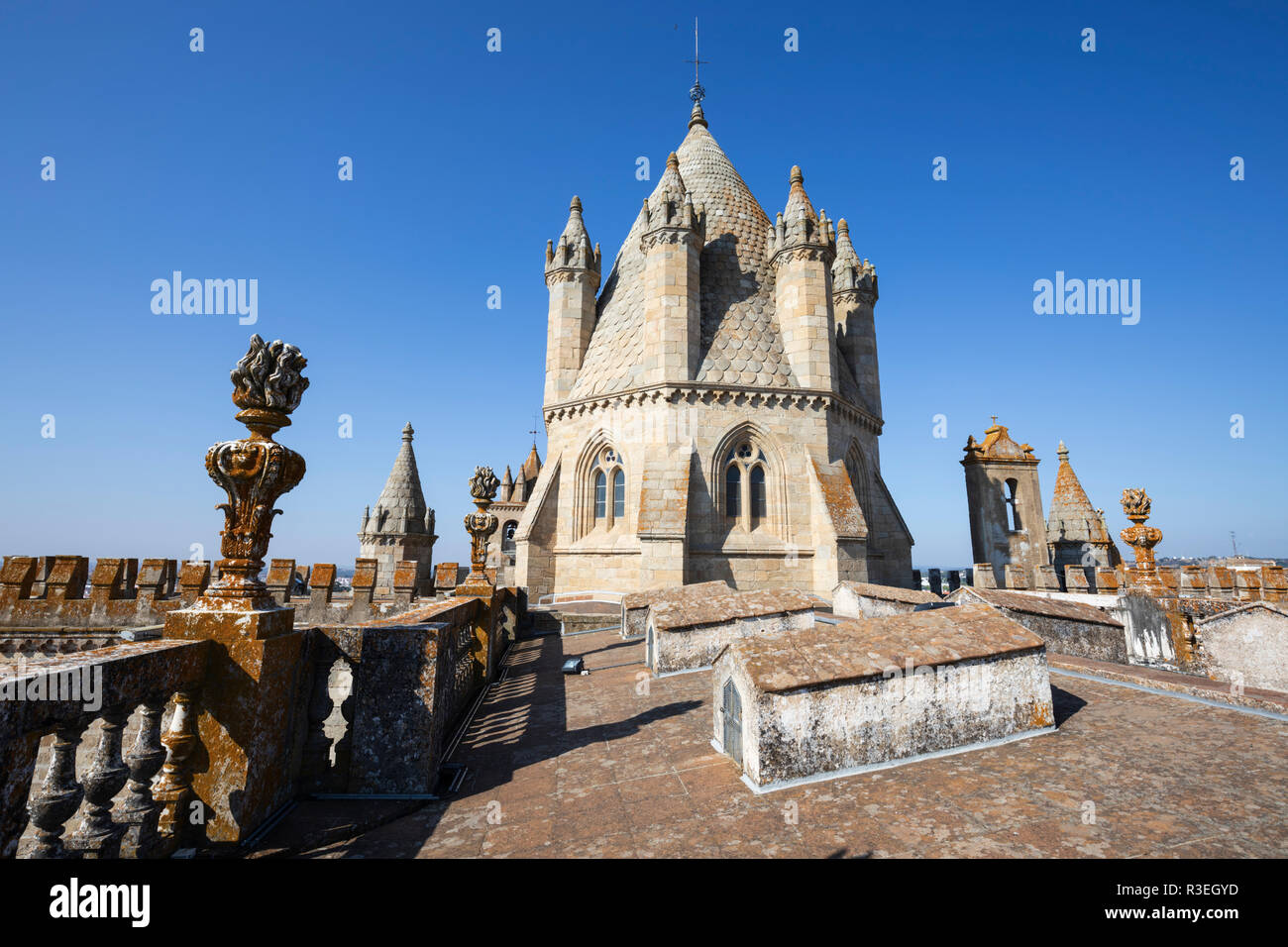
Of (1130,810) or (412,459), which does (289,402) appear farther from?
(412,459)

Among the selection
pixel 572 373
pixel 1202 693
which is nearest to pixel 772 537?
pixel 572 373

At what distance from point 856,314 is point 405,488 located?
67.0ft

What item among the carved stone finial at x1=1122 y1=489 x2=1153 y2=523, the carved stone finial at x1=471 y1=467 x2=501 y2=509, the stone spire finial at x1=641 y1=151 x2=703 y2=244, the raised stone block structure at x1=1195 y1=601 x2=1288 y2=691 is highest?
the stone spire finial at x1=641 y1=151 x2=703 y2=244

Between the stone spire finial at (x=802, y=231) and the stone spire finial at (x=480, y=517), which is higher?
the stone spire finial at (x=802, y=231)

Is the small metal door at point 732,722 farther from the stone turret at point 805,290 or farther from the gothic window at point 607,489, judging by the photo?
the stone turret at point 805,290

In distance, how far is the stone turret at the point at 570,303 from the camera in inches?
865

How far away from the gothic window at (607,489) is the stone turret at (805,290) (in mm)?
6809

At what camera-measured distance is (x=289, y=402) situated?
4316 millimetres

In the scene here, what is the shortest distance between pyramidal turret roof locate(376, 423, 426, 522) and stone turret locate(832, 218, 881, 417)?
18.7 m

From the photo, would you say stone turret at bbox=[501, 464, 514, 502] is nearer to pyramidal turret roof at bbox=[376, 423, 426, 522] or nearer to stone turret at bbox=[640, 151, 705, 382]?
pyramidal turret roof at bbox=[376, 423, 426, 522]

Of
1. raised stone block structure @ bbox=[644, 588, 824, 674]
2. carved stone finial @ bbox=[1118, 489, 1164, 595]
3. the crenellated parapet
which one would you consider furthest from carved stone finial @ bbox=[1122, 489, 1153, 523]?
the crenellated parapet

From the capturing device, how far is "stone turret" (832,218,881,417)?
2359cm

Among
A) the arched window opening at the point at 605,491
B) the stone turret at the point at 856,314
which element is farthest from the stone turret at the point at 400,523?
the stone turret at the point at 856,314
